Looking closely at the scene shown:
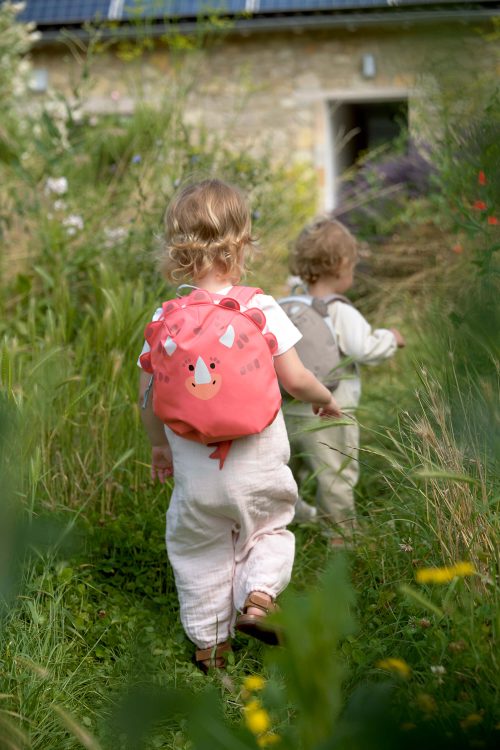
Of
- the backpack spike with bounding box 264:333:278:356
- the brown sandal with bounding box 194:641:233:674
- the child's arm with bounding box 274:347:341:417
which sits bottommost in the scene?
the brown sandal with bounding box 194:641:233:674

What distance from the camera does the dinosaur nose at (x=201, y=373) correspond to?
7.37 ft

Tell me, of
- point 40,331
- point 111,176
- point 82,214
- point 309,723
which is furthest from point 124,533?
point 111,176

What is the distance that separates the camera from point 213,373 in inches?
88.6

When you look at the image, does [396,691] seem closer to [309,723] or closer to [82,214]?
[309,723]

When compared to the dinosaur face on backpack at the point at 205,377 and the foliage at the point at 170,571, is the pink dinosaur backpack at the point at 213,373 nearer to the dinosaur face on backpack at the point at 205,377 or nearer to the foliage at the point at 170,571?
the dinosaur face on backpack at the point at 205,377

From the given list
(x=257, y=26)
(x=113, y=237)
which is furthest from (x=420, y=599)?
(x=257, y=26)

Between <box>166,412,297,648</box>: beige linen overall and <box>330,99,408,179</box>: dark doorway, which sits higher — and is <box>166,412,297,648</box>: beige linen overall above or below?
Result: below

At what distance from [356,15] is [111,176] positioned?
4278 mm

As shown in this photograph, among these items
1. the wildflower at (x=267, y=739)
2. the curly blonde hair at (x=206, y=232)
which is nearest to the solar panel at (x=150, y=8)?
the curly blonde hair at (x=206, y=232)

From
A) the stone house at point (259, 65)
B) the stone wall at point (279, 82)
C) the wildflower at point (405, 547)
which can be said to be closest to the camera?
the wildflower at point (405, 547)

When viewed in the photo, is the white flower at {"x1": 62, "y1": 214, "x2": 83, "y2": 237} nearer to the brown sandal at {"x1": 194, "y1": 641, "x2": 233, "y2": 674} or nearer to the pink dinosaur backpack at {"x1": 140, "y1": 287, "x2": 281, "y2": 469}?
the pink dinosaur backpack at {"x1": 140, "y1": 287, "x2": 281, "y2": 469}

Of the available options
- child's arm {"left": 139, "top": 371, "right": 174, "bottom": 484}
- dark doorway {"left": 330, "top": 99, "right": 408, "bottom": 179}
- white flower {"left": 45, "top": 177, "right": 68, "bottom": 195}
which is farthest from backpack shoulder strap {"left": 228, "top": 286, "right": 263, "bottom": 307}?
dark doorway {"left": 330, "top": 99, "right": 408, "bottom": 179}

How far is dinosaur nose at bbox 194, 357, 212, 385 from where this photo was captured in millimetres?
2246

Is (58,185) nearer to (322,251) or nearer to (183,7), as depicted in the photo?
(322,251)
